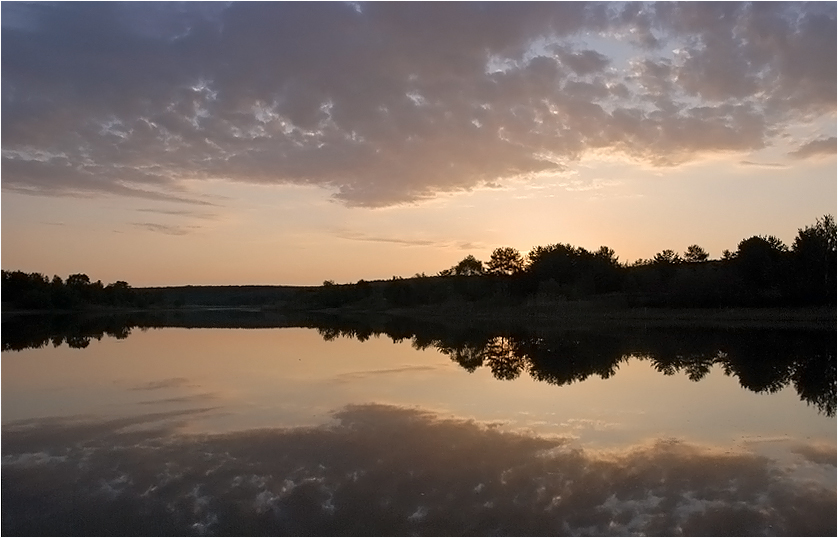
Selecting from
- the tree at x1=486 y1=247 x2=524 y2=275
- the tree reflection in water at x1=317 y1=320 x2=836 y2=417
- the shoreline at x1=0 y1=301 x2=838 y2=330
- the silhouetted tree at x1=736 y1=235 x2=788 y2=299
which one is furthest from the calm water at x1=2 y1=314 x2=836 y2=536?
the tree at x1=486 y1=247 x2=524 y2=275

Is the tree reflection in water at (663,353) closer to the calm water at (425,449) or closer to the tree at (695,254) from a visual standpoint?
the calm water at (425,449)

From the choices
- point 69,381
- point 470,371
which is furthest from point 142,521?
point 470,371

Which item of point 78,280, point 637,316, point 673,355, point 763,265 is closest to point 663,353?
point 673,355

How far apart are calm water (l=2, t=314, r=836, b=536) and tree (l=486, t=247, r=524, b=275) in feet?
307

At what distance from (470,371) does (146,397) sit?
11.1m

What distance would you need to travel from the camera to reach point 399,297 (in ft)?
369

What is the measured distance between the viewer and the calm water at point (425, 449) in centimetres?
783

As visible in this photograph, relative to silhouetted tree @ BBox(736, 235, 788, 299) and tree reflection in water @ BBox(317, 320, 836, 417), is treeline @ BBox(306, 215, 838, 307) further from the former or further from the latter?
tree reflection in water @ BBox(317, 320, 836, 417)

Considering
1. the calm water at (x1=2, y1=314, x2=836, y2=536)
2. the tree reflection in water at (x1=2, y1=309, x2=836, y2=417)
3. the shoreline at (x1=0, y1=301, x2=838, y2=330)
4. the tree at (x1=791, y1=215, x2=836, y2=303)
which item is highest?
the tree at (x1=791, y1=215, x2=836, y2=303)

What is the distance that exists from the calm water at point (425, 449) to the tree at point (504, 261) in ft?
307

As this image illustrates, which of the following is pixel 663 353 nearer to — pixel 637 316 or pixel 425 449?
pixel 425 449

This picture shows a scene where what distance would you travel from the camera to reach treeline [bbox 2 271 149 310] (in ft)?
350

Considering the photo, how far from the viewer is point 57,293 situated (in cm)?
11162

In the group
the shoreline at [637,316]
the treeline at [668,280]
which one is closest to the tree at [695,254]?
the treeline at [668,280]
